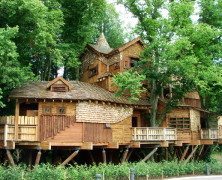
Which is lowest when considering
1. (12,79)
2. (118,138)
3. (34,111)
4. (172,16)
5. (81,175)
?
(81,175)

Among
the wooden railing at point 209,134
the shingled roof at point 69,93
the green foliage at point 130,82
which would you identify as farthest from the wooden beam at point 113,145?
the wooden railing at point 209,134

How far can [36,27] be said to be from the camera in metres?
30.1

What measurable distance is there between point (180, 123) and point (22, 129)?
16.9 m

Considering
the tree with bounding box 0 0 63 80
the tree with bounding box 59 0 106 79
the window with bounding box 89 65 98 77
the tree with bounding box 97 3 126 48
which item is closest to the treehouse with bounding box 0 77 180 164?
the tree with bounding box 0 0 63 80

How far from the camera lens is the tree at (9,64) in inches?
994

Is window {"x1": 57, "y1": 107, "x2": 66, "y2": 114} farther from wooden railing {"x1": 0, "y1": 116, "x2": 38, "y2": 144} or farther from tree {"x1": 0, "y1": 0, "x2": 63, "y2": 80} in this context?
tree {"x1": 0, "y1": 0, "x2": 63, "y2": 80}

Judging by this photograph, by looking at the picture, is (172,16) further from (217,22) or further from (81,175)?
(81,175)

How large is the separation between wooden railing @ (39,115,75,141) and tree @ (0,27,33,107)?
3245 mm

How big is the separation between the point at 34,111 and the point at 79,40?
18.1m

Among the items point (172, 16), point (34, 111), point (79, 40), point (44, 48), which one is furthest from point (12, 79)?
point (79, 40)

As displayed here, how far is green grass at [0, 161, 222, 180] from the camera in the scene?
22.0 metres

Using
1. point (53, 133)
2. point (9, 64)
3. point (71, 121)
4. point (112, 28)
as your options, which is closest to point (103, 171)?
point (53, 133)

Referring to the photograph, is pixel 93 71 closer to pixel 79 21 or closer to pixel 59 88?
pixel 79 21

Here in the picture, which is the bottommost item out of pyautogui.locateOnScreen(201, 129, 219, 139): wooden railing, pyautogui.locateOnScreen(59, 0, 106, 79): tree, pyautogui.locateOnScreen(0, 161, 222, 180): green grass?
pyautogui.locateOnScreen(0, 161, 222, 180): green grass
